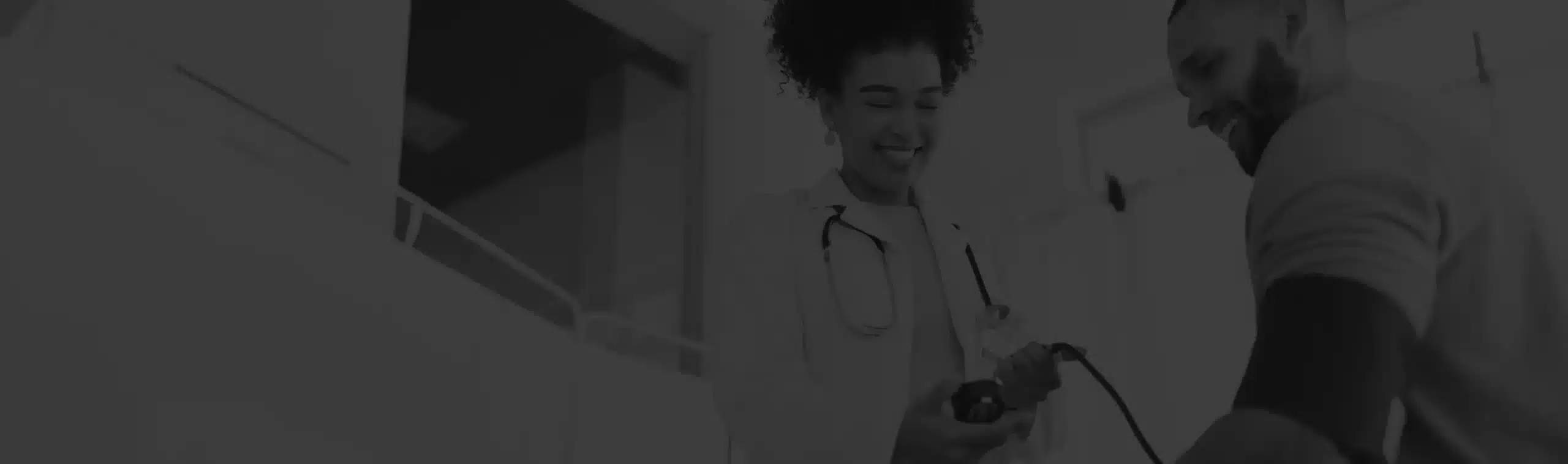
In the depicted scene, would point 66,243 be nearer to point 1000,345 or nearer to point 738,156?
point 1000,345

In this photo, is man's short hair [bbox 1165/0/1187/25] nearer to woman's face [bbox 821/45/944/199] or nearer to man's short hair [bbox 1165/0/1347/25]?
man's short hair [bbox 1165/0/1347/25]

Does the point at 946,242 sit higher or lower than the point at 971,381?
higher

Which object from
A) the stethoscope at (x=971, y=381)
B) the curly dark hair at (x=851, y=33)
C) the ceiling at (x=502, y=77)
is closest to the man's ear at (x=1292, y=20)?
the stethoscope at (x=971, y=381)

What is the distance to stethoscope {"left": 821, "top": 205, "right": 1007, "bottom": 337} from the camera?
1.09 meters

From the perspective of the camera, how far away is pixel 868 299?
111 cm

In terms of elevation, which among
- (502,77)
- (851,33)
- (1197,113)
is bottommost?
(1197,113)

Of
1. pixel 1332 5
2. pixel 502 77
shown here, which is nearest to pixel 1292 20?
pixel 1332 5

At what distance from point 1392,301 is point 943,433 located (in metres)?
0.42

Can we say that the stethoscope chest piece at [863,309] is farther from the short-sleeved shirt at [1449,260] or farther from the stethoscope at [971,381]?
the short-sleeved shirt at [1449,260]

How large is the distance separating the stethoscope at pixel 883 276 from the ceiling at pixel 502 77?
784 mm

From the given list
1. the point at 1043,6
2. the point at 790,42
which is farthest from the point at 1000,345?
the point at 1043,6

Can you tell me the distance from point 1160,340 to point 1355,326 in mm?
1433

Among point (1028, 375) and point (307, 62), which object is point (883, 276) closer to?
point (1028, 375)

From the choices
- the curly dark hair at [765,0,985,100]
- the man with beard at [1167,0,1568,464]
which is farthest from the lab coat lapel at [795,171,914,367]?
the man with beard at [1167,0,1568,464]
